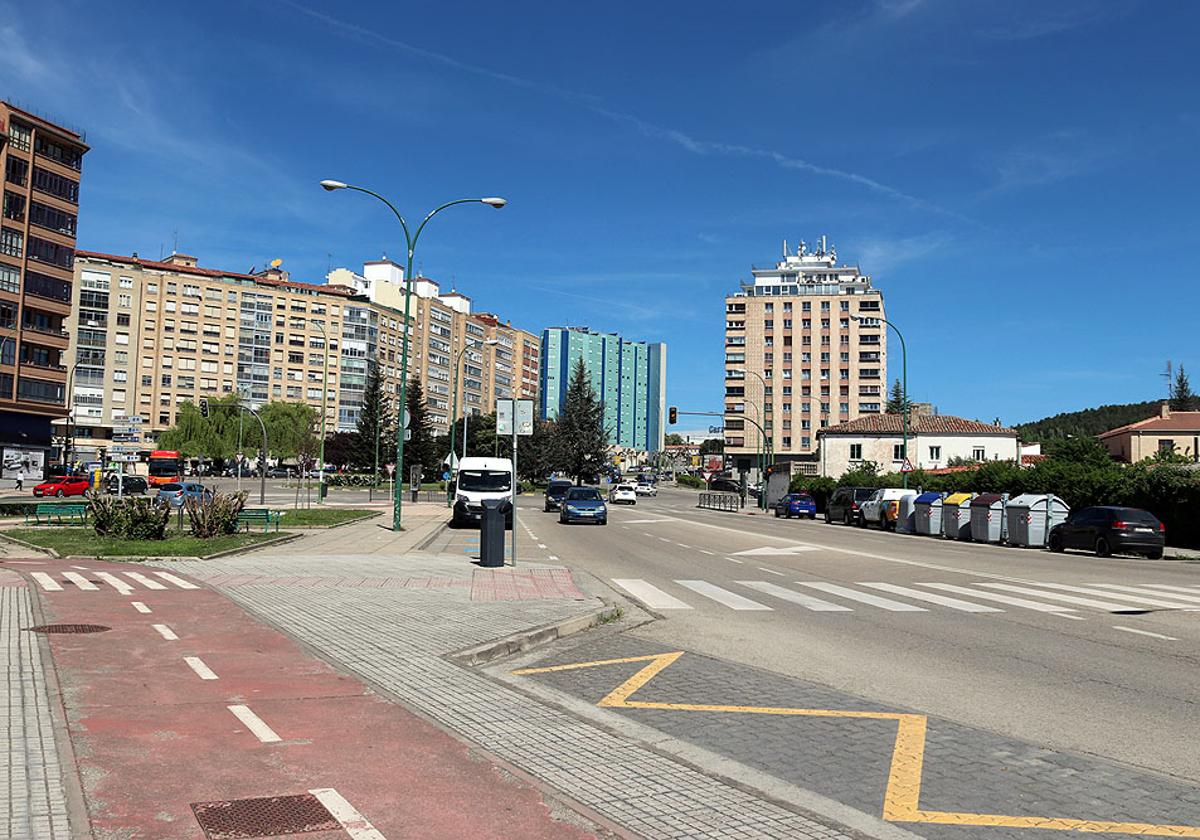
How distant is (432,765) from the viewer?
5.52 metres

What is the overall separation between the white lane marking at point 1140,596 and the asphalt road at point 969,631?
33mm

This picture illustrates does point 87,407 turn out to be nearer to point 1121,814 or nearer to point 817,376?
point 817,376

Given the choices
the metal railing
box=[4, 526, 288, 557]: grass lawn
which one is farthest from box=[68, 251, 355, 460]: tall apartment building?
box=[4, 526, 288, 557]: grass lawn

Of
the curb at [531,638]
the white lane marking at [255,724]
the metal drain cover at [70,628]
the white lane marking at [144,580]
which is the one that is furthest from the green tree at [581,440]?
the white lane marking at [255,724]

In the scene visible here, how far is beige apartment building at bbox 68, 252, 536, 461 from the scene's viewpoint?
372 feet

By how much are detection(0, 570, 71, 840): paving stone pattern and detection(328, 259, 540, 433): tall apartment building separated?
395 feet

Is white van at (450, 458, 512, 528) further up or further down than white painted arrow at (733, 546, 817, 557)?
further up

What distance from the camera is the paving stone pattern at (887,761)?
507 cm

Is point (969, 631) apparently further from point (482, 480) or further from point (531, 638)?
point (482, 480)

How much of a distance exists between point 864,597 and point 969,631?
352cm

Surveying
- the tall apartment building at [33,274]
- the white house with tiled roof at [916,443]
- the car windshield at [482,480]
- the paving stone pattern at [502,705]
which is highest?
the tall apartment building at [33,274]

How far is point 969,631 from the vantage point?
37.5 feet

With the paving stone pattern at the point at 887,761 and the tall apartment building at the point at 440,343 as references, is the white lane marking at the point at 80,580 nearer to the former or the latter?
the paving stone pattern at the point at 887,761

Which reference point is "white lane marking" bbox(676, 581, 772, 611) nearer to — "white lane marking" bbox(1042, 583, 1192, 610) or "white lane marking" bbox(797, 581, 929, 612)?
"white lane marking" bbox(797, 581, 929, 612)
